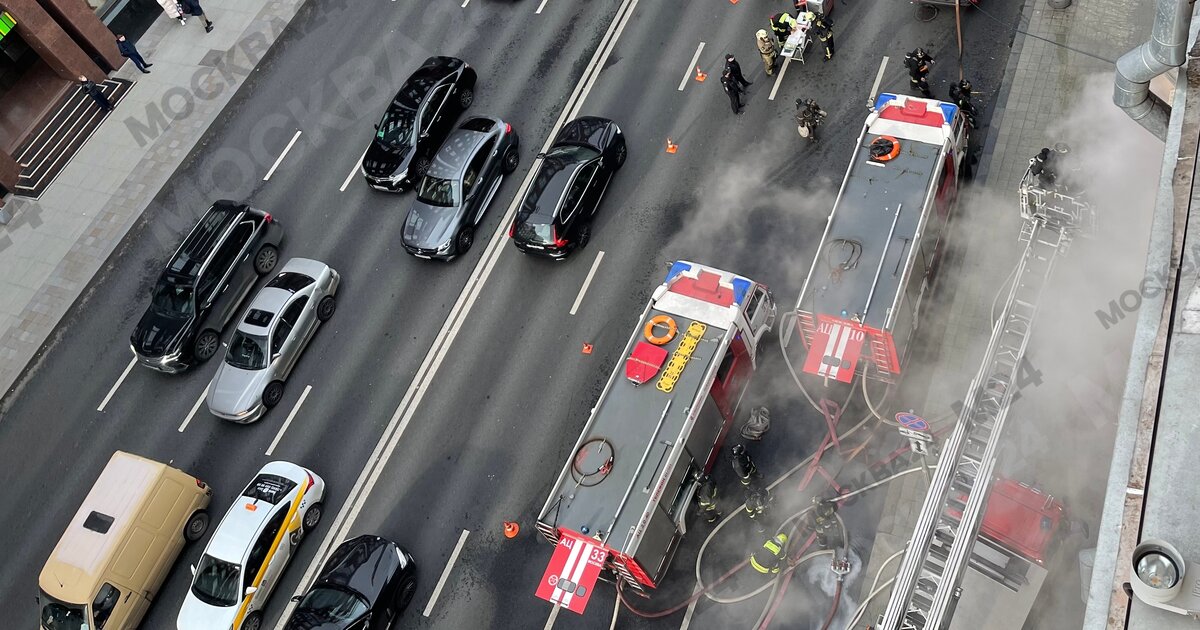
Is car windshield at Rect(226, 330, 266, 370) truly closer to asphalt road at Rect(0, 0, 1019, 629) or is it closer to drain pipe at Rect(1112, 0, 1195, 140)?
asphalt road at Rect(0, 0, 1019, 629)

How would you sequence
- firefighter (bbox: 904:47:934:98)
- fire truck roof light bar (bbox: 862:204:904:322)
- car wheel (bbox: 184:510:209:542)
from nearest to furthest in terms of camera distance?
fire truck roof light bar (bbox: 862:204:904:322), car wheel (bbox: 184:510:209:542), firefighter (bbox: 904:47:934:98)

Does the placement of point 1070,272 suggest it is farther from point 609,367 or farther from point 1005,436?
point 609,367

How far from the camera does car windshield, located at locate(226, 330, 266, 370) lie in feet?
85.1

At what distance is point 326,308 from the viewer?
27.2 m

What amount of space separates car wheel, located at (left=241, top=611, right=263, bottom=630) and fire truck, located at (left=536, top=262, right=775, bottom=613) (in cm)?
840

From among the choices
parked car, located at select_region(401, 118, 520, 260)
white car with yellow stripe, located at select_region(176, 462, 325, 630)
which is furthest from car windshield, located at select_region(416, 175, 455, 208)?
white car with yellow stripe, located at select_region(176, 462, 325, 630)

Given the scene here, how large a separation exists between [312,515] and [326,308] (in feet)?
20.1

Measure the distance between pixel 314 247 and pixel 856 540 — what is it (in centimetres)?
1775

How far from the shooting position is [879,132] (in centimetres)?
2209

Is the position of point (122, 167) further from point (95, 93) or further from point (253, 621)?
point (253, 621)

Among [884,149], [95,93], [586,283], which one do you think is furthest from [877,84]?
[95,93]

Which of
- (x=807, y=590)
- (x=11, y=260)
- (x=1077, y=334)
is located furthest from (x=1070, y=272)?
(x=11, y=260)

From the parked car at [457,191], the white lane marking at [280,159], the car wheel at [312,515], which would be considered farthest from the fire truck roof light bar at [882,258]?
the white lane marking at [280,159]

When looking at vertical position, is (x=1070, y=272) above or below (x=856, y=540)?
above
